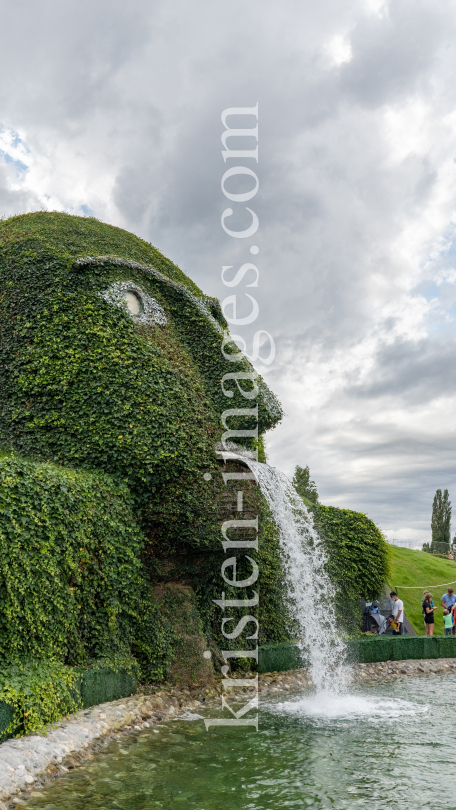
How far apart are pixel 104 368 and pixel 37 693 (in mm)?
5255

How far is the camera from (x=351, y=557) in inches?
591

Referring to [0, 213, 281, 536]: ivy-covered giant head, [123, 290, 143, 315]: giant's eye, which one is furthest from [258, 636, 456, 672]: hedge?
[123, 290, 143, 315]: giant's eye

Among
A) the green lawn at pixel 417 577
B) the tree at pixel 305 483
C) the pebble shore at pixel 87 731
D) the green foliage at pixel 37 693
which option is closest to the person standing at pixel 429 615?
the green lawn at pixel 417 577

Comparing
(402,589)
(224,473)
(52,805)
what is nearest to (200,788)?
(52,805)

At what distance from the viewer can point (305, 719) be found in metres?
8.91

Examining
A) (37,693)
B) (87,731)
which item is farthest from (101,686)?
(37,693)

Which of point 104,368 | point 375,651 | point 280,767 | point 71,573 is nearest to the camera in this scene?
point 280,767

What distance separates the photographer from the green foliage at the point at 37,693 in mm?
6914

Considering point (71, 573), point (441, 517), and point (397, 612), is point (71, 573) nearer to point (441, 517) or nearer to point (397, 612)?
point (397, 612)

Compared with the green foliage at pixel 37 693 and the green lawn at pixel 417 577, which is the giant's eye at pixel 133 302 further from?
the green lawn at pixel 417 577

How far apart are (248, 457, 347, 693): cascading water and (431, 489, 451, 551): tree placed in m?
41.9

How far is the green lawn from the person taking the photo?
70.0 feet

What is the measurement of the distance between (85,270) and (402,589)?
18359 millimetres

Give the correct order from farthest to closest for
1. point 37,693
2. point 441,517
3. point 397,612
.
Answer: point 441,517 → point 397,612 → point 37,693
